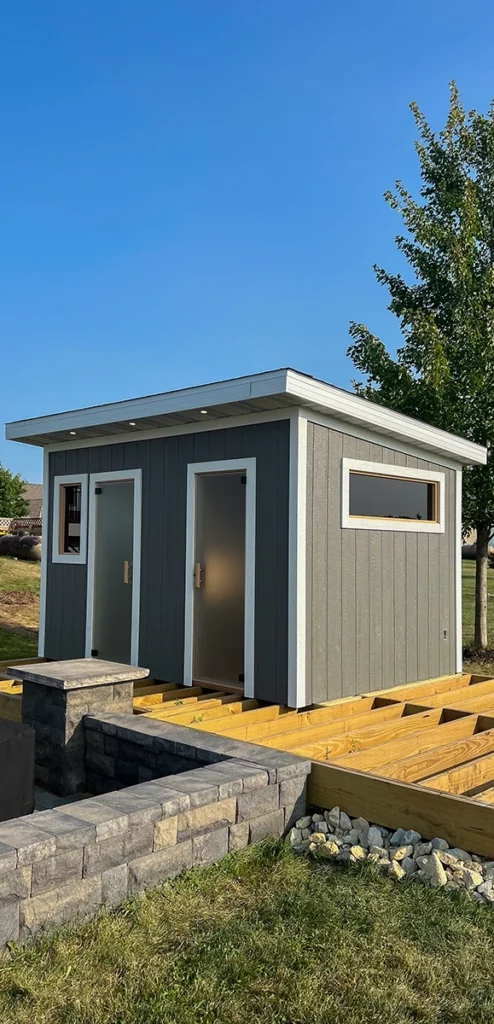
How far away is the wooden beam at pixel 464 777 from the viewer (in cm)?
415

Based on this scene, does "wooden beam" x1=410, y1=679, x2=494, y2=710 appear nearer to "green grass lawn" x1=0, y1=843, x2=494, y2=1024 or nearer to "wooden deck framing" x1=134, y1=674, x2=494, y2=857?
"wooden deck framing" x1=134, y1=674, x2=494, y2=857

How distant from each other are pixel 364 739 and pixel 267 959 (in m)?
2.74

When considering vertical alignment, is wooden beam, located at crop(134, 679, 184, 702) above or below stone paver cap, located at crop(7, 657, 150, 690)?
below

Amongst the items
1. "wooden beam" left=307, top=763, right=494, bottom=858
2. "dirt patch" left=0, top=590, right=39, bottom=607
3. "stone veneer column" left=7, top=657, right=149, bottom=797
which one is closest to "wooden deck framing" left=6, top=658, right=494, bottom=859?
"wooden beam" left=307, top=763, right=494, bottom=858

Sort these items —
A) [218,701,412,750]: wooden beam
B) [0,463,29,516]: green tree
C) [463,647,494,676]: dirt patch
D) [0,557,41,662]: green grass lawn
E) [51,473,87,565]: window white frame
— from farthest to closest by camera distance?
[0,463,29,516]: green tree
[0,557,41,662]: green grass lawn
[463,647,494,676]: dirt patch
[51,473,87,565]: window white frame
[218,701,412,750]: wooden beam

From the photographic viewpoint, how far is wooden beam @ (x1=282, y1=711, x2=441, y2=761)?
189 inches

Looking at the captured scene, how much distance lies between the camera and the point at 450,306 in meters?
11.5

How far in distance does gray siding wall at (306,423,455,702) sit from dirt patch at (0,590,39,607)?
29.3 feet

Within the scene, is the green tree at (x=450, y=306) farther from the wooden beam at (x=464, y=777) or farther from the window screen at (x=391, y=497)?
the wooden beam at (x=464, y=777)

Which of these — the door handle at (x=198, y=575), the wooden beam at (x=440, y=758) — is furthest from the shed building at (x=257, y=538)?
the wooden beam at (x=440, y=758)

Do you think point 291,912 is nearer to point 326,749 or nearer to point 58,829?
point 58,829

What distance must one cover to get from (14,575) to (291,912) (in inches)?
572

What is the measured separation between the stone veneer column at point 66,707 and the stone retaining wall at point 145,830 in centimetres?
80

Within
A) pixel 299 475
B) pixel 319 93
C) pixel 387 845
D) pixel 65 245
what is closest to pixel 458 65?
pixel 319 93
